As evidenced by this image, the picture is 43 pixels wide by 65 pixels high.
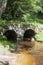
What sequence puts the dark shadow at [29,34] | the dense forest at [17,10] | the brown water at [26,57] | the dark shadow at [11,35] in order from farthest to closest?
1. the dense forest at [17,10]
2. the dark shadow at [29,34]
3. the dark shadow at [11,35]
4. the brown water at [26,57]

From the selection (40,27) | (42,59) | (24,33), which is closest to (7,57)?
(42,59)

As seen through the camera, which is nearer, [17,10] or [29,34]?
[29,34]

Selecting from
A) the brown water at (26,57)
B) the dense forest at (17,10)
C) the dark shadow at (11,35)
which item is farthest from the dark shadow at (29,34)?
the brown water at (26,57)

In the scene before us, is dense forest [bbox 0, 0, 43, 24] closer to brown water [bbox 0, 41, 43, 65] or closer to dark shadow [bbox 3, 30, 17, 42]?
dark shadow [bbox 3, 30, 17, 42]

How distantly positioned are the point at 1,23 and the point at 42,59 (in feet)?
37.7

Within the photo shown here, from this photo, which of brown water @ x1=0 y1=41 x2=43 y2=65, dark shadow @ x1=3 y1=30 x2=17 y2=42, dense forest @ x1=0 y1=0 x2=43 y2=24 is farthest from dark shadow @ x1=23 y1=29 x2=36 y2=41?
brown water @ x1=0 y1=41 x2=43 y2=65

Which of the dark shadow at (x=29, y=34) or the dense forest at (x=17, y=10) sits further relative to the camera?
the dense forest at (x=17, y=10)

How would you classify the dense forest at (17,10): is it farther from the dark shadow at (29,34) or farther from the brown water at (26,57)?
the brown water at (26,57)

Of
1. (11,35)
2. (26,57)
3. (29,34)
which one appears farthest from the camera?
(29,34)

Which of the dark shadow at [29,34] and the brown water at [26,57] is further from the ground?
the brown water at [26,57]

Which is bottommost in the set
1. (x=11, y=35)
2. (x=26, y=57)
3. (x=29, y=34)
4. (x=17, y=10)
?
(x=29, y=34)

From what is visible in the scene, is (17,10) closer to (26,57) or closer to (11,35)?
(11,35)

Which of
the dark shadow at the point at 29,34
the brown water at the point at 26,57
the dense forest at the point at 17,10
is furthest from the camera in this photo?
the dense forest at the point at 17,10

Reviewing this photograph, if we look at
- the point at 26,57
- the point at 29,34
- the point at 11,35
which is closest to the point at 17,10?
the point at 29,34
